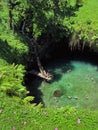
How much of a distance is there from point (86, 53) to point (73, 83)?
3422 millimetres

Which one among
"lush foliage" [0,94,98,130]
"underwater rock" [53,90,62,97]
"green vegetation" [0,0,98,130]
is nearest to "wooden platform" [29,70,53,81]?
"green vegetation" [0,0,98,130]

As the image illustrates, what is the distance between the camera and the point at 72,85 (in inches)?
850

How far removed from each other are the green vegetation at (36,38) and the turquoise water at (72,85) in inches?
65.0

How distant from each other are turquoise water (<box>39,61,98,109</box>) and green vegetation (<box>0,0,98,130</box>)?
1.65m

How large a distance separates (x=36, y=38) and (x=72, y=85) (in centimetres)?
412

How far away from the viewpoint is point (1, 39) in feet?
68.2

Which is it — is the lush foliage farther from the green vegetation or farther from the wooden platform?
the wooden platform

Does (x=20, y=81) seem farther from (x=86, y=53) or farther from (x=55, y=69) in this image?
(x=86, y=53)

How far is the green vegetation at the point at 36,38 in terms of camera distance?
14.8 meters

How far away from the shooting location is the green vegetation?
48.6ft

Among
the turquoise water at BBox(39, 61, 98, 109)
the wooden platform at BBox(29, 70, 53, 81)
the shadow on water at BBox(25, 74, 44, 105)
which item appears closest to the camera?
the turquoise water at BBox(39, 61, 98, 109)

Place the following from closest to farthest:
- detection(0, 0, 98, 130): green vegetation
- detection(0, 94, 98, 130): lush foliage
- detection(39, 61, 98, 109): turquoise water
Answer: detection(0, 94, 98, 130): lush foliage → detection(0, 0, 98, 130): green vegetation → detection(39, 61, 98, 109): turquoise water

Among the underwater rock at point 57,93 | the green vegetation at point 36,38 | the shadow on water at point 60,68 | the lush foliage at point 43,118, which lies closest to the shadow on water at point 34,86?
the underwater rock at point 57,93

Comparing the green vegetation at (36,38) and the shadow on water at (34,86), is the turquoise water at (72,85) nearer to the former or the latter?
the shadow on water at (34,86)
